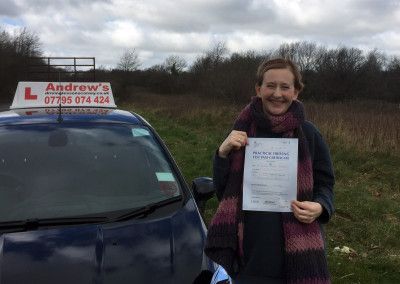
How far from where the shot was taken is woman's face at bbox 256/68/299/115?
2281 mm

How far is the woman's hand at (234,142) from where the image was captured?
2.23 meters

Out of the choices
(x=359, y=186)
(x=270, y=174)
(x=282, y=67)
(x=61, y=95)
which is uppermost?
(x=282, y=67)

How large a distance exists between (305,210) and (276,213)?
0.49 ft

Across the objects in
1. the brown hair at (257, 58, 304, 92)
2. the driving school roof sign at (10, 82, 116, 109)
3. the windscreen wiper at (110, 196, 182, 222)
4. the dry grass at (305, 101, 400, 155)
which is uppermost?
the brown hair at (257, 58, 304, 92)

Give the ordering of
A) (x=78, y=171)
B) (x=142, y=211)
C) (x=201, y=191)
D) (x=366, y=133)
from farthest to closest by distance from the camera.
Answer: (x=366, y=133)
(x=201, y=191)
(x=78, y=171)
(x=142, y=211)

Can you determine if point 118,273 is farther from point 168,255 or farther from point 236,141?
point 236,141

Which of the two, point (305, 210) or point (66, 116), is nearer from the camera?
point (305, 210)

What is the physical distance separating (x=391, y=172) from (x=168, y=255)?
7825 mm

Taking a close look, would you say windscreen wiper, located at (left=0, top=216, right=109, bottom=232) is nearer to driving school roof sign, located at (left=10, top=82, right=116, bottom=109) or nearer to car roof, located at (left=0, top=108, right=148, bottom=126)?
car roof, located at (left=0, top=108, right=148, bottom=126)

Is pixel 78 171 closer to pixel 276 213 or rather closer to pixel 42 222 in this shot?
pixel 42 222

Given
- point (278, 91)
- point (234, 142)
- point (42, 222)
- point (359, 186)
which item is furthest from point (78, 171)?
point (359, 186)

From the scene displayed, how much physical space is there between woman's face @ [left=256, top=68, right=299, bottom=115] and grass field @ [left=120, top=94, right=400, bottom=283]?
5.54 ft

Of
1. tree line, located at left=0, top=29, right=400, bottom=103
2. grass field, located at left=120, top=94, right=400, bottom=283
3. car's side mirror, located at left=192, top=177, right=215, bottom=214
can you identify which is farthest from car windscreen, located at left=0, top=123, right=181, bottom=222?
tree line, located at left=0, top=29, right=400, bottom=103

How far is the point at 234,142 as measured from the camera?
Answer: 2223 mm
